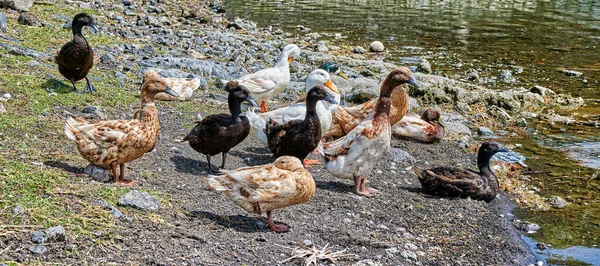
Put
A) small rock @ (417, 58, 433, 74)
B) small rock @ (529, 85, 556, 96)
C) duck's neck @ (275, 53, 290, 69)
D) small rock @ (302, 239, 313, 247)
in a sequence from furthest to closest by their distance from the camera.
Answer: small rock @ (417, 58, 433, 74) < small rock @ (529, 85, 556, 96) < duck's neck @ (275, 53, 290, 69) < small rock @ (302, 239, 313, 247)

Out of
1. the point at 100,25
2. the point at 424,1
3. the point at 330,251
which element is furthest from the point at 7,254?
the point at 424,1

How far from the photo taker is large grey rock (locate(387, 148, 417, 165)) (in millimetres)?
9586

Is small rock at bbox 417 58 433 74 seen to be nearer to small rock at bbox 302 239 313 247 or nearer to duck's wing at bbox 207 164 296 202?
duck's wing at bbox 207 164 296 202

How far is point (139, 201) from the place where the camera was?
5691 mm

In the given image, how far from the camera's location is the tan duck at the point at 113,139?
6270mm

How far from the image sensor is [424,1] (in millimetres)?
33562

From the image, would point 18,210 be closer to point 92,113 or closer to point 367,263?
point 367,263

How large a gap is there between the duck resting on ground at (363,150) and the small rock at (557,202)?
94.3 inches

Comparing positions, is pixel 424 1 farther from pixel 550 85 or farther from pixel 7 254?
pixel 7 254

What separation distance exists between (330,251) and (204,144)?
2.71 m

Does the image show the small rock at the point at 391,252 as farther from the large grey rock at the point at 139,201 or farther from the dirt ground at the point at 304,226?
the large grey rock at the point at 139,201

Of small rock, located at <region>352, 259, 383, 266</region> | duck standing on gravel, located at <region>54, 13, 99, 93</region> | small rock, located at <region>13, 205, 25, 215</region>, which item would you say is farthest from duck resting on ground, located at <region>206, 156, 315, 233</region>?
duck standing on gravel, located at <region>54, 13, 99, 93</region>

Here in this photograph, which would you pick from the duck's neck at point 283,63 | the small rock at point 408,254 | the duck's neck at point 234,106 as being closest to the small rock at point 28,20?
the duck's neck at point 283,63

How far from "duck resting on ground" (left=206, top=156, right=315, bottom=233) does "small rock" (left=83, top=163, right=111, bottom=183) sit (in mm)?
1139
